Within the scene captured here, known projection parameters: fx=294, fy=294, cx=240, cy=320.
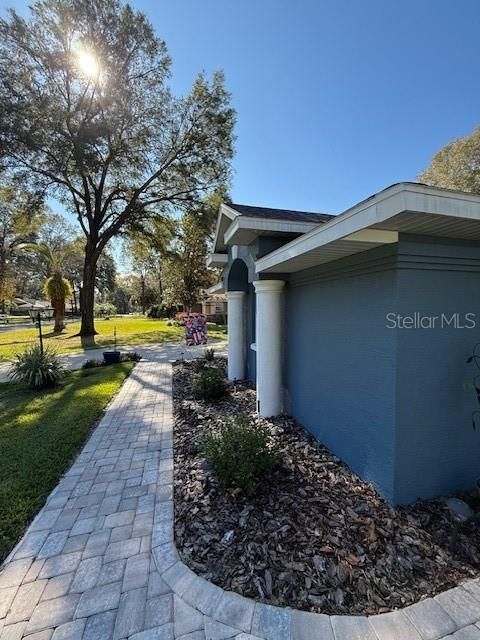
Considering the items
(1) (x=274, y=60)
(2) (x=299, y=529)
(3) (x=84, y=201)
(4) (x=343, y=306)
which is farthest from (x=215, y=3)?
(3) (x=84, y=201)

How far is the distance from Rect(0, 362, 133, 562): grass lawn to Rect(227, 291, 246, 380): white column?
9.43 feet

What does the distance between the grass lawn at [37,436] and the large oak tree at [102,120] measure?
998cm

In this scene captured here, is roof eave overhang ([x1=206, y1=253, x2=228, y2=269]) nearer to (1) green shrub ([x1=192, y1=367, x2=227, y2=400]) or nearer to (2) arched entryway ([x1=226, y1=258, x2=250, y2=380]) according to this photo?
(2) arched entryway ([x1=226, y1=258, x2=250, y2=380])

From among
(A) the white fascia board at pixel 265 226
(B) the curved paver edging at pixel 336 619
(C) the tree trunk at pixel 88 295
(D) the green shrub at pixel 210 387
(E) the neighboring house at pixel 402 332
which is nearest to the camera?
(B) the curved paver edging at pixel 336 619

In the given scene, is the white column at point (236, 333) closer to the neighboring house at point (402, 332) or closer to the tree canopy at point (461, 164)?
the neighboring house at point (402, 332)

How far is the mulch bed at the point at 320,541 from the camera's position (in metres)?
1.91

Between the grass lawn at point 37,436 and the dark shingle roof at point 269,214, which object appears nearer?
the grass lawn at point 37,436

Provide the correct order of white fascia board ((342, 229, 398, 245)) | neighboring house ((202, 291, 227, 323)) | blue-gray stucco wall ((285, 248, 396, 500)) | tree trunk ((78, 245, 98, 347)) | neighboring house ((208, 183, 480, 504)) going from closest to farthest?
neighboring house ((208, 183, 480, 504)), white fascia board ((342, 229, 398, 245)), blue-gray stucco wall ((285, 248, 396, 500)), tree trunk ((78, 245, 98, 347)), neighboring house ((202, 291, 227, 323))

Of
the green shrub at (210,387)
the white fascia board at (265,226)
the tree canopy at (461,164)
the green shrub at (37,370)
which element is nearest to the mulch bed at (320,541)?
the green shrub at (210,387)

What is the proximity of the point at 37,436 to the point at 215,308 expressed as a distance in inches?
1114

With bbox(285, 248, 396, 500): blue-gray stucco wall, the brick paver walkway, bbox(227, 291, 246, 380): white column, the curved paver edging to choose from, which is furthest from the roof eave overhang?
the curved paver edging

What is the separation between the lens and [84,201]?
16641 mm

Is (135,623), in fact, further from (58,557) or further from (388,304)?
(388,304)

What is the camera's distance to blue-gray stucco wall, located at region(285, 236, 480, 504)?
2553 millimetres
